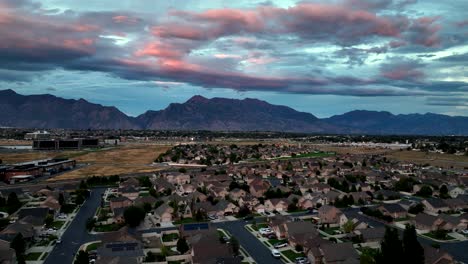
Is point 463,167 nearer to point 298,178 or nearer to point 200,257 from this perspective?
point 298,178

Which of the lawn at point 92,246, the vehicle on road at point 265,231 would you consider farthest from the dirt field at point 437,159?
the lawn at point 92,246

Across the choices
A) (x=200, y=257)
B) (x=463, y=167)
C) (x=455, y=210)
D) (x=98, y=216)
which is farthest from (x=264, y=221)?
(x=463, y=167)

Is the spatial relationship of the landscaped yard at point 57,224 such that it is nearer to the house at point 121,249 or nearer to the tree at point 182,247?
the house at point 121,249

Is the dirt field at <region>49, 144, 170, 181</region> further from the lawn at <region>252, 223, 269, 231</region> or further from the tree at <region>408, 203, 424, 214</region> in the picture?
the tree at <region>408, 203, 424, 214</region>

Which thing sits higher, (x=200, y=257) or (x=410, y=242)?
(x=410, y=242)

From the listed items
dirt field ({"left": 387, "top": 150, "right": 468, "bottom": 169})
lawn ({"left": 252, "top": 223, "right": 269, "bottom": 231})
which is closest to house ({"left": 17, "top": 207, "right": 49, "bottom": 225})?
lawn ({"left": 252, "top": 223, "right": 269, "bottom": 231})
